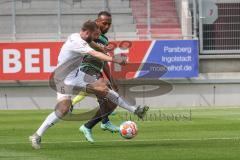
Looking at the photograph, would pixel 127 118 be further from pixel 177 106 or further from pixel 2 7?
pixel 2 7

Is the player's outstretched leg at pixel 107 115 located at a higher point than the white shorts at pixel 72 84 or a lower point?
lower

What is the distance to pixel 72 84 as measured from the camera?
12383mm

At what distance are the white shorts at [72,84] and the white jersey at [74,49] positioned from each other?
339mm

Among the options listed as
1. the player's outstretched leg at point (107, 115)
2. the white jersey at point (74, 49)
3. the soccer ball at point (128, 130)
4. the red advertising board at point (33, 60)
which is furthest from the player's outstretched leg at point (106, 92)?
the red advertising board at point (33, 60)

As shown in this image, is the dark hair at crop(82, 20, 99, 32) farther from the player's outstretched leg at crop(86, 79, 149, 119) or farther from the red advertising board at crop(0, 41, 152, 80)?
the red advertising board at crop(0, 41, 152, 80)

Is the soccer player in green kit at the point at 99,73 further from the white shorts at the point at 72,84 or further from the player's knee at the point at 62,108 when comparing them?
the player's knee at the point at 62,108

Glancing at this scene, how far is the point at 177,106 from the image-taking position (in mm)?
26250

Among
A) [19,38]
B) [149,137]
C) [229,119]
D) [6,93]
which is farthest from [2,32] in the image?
[149,137]

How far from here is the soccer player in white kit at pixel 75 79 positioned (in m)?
12.0

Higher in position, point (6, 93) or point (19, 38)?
point (19, 38)

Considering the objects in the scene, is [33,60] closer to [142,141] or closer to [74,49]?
[142,141]

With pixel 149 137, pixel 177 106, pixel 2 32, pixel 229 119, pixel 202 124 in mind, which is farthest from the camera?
pixel 2 32

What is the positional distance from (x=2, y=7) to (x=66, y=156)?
752 inches

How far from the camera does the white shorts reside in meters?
12.2
